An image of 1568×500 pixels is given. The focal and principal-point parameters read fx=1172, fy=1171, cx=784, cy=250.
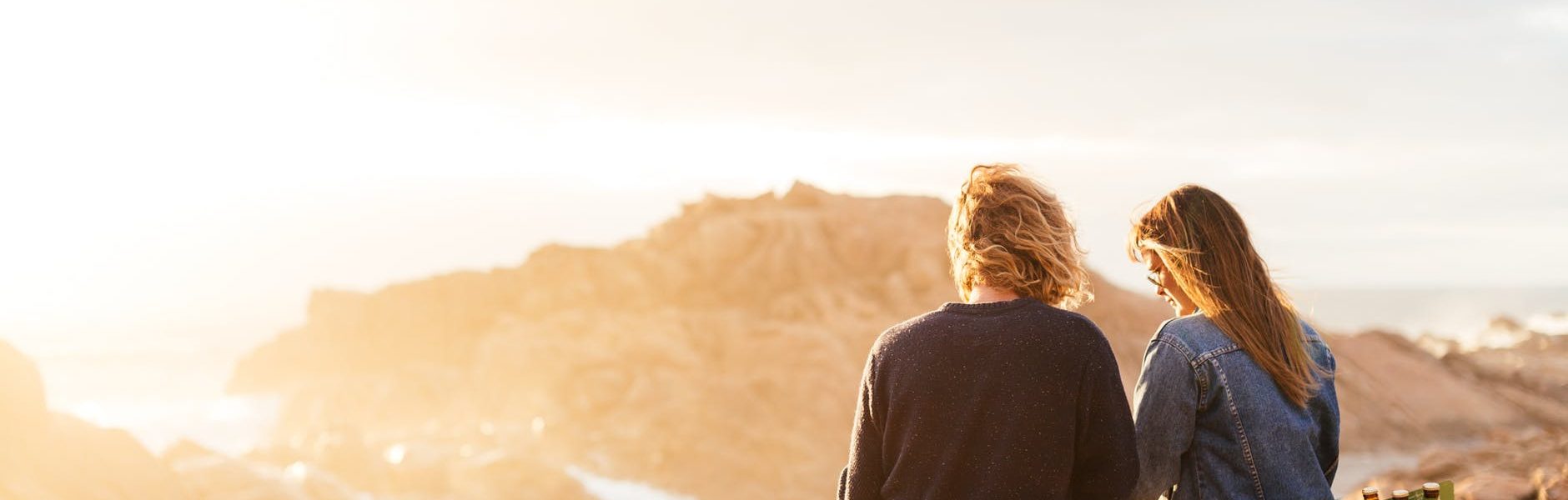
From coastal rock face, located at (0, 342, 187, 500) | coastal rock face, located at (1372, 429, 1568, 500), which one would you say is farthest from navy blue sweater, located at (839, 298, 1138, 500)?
coastal rock face, located at (0, 342, 187, 500)

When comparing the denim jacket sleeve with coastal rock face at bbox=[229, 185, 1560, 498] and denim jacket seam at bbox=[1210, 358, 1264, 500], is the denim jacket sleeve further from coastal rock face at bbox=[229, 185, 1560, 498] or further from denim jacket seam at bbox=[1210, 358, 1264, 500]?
coastal rock face at bbox=[229, 185, 1560, 498]

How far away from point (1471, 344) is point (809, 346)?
2279 centimetres

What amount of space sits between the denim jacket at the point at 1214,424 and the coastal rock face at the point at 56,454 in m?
10.4

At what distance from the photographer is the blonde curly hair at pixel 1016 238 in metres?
2.29

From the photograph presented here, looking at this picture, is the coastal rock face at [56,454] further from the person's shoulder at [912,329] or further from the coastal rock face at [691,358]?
the person's shoulder at [912,329]

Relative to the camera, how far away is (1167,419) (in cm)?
255

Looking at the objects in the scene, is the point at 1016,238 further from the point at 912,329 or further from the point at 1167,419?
the point at 1167,419

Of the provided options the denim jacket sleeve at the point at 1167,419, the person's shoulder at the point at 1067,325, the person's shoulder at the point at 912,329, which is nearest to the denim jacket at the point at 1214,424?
the denim jacket sleeve at the point at 1167,419

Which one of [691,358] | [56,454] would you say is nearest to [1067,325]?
[56,454]

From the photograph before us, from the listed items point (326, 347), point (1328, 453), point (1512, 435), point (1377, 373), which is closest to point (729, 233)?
point (326, 347)

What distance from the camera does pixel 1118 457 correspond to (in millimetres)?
2344

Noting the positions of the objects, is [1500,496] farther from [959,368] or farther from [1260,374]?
[959,368]

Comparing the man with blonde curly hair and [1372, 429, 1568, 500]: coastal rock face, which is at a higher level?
the man with blonde curly hair

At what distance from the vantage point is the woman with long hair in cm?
255
